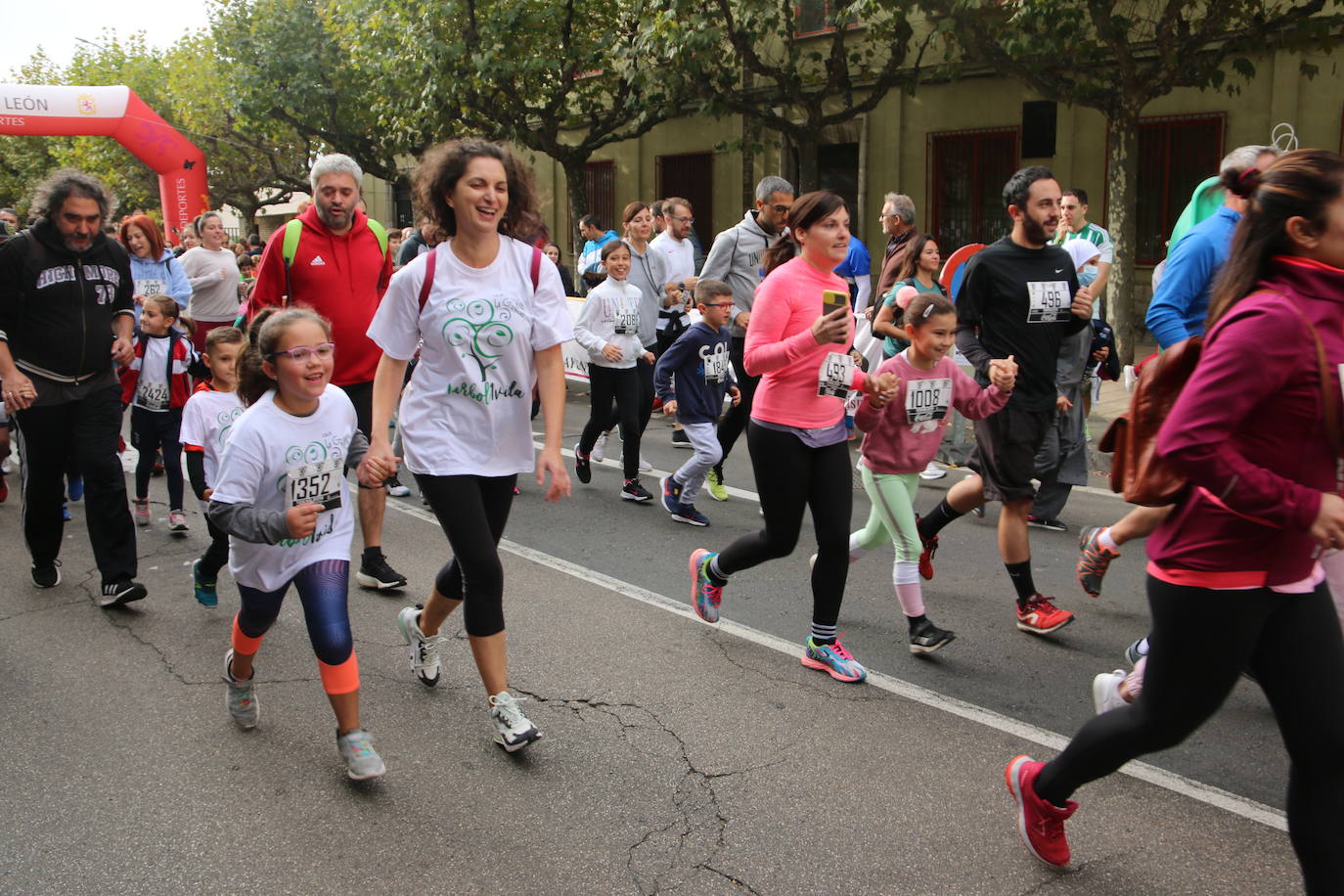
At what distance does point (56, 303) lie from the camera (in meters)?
5.58

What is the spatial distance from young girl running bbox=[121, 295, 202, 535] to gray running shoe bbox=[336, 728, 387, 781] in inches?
150

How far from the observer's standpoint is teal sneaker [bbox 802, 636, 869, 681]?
470 cm

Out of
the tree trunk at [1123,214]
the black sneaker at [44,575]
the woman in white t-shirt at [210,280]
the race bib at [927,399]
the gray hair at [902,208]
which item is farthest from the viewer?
the tree trunk at [1123,214]

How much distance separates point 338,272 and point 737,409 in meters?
3.01

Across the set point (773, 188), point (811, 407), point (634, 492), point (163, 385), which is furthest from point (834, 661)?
point (163, 385)

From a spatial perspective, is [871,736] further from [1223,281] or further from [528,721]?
[1223,281]

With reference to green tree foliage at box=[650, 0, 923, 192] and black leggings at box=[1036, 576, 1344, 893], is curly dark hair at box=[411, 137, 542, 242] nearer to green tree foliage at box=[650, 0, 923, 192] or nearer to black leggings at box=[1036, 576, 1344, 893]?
black leggings at box=[1036, 576, 1344, 893]

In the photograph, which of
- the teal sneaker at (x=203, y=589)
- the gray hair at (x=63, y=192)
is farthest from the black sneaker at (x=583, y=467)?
the gray hair at (x=63, y=192)

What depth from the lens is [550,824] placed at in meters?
3.55

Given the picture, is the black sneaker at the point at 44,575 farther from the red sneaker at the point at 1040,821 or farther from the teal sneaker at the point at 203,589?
the red sneaker at the point at 1040,821

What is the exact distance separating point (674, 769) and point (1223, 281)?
2.23 m

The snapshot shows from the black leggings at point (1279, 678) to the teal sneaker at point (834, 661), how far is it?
1.87 m

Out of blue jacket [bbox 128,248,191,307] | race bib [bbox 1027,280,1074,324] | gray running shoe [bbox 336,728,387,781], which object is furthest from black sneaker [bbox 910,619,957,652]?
blue jacket [bbox 128,248,191,307]

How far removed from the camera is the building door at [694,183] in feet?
79.5
